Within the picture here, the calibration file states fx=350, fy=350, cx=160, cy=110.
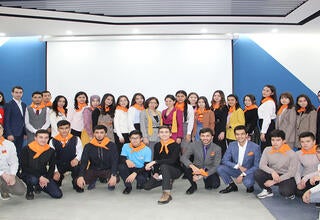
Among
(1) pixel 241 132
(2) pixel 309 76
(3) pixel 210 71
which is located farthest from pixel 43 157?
(2) pixel 309 76

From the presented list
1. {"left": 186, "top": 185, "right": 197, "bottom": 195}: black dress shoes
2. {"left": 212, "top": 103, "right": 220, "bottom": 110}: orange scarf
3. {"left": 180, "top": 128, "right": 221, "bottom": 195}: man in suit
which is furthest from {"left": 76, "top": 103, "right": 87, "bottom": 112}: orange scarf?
{"left": 186, "top": 185, "right": 197, "bottom": 195}: black dress shoes

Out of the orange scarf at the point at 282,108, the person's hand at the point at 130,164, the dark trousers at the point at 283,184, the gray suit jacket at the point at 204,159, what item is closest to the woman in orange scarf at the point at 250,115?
the orange scarf at the point at 282,108

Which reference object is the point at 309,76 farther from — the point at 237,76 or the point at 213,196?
the point at 213,196

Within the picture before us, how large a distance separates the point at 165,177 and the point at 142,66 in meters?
3.94

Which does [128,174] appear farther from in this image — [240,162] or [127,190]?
[240,162]

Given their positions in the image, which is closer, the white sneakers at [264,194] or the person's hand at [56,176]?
the white sneakers at [264,194]

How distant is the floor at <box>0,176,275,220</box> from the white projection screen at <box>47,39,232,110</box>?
11.2 ft

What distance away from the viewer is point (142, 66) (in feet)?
26.1

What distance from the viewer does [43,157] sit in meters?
4.66

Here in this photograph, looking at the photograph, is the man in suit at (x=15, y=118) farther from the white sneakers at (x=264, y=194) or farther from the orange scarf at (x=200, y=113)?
the white sneakers at (x=264, y=194)

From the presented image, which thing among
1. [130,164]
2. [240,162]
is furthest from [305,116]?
[130,164]

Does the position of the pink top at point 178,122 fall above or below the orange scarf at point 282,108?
below

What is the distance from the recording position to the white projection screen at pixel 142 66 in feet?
25.8

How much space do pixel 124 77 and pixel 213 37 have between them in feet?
7.15
